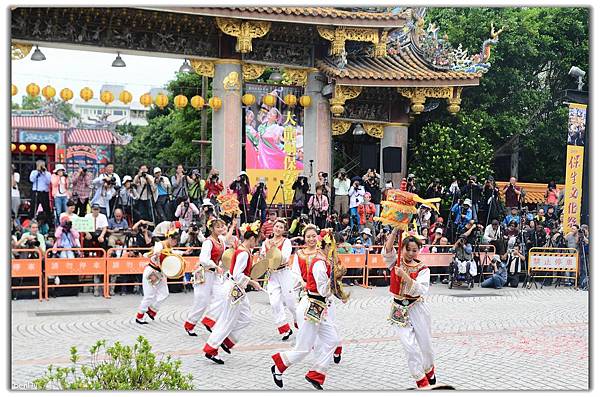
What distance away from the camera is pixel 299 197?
16859mm

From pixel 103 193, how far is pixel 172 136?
15.7m

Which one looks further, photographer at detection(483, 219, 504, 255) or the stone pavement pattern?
photographer at detection(483, 219, 504, 255)

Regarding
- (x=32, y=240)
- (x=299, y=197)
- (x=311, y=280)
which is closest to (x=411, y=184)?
(x=299, y=197)

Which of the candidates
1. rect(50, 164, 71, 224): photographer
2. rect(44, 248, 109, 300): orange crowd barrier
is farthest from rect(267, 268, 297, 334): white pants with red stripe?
rect(50, 164, 71, 224): photographer

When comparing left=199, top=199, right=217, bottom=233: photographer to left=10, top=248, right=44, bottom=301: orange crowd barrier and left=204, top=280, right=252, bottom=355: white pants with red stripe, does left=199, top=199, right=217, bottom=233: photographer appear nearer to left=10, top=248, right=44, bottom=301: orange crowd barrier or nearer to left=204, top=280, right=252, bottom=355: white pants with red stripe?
left=10, top=248, right=44, bottom=301: orange crowd barrier

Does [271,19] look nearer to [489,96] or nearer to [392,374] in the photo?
[489,96]

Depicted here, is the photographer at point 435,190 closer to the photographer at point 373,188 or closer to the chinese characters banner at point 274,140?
the photographer at point 373,188

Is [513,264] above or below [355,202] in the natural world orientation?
below

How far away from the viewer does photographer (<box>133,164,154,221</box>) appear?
50.3 feet

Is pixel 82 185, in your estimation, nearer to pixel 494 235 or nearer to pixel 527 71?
pixel 494 235

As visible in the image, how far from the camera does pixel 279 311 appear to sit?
33.0 feet

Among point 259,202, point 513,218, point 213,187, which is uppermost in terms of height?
point 213,187

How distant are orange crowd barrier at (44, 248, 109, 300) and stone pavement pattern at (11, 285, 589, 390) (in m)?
0.42

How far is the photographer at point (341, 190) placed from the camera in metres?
18.2
